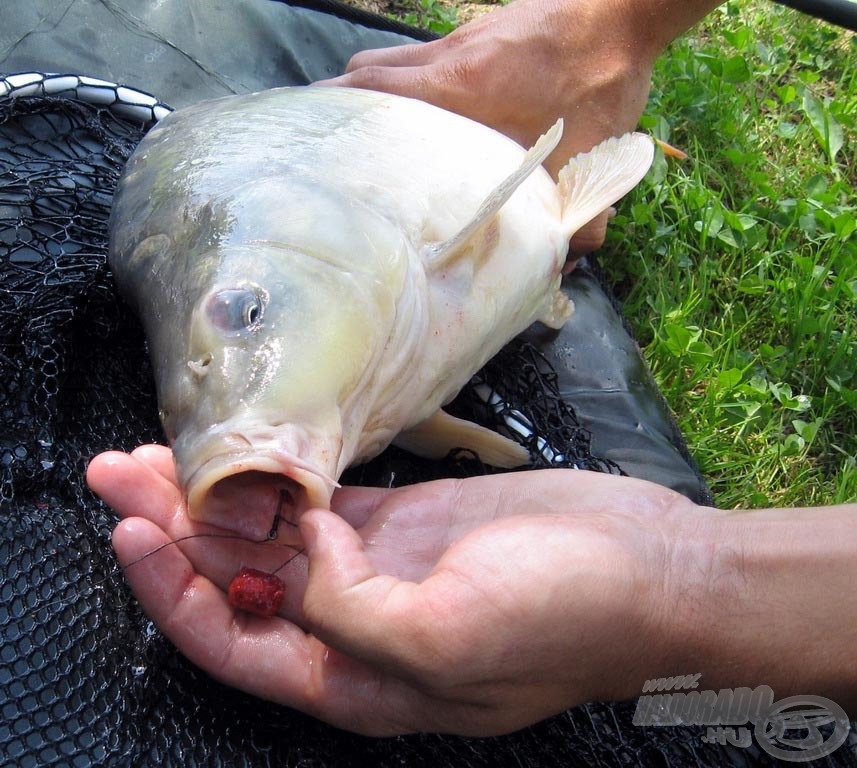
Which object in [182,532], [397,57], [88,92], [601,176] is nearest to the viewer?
[182,532]

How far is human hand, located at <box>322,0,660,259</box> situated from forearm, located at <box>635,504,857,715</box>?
143cm

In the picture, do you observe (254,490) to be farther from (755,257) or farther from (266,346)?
(755,257)

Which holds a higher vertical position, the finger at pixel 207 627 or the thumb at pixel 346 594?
the thumb at pixel 346 594

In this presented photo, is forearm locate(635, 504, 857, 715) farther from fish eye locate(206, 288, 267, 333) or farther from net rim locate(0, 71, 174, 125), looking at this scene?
net rim locate(0, 71, 174, 125)

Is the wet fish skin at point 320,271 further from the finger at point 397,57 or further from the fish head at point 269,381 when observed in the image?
the finger at point 397,57

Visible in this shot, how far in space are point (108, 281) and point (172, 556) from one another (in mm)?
893

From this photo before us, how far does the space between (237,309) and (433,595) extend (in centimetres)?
64

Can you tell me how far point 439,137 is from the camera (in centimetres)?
223

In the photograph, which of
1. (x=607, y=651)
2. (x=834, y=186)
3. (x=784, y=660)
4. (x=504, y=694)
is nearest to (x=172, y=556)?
(x=504, y=694)

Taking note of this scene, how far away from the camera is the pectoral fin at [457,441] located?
6.83ft

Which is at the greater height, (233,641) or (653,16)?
(653,16)

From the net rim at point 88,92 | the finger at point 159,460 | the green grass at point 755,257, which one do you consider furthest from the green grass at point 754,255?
the finger at point 159,460

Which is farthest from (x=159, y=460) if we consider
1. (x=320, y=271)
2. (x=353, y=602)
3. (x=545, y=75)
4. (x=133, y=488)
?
(x=545, y=75)

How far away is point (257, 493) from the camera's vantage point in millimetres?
1548
